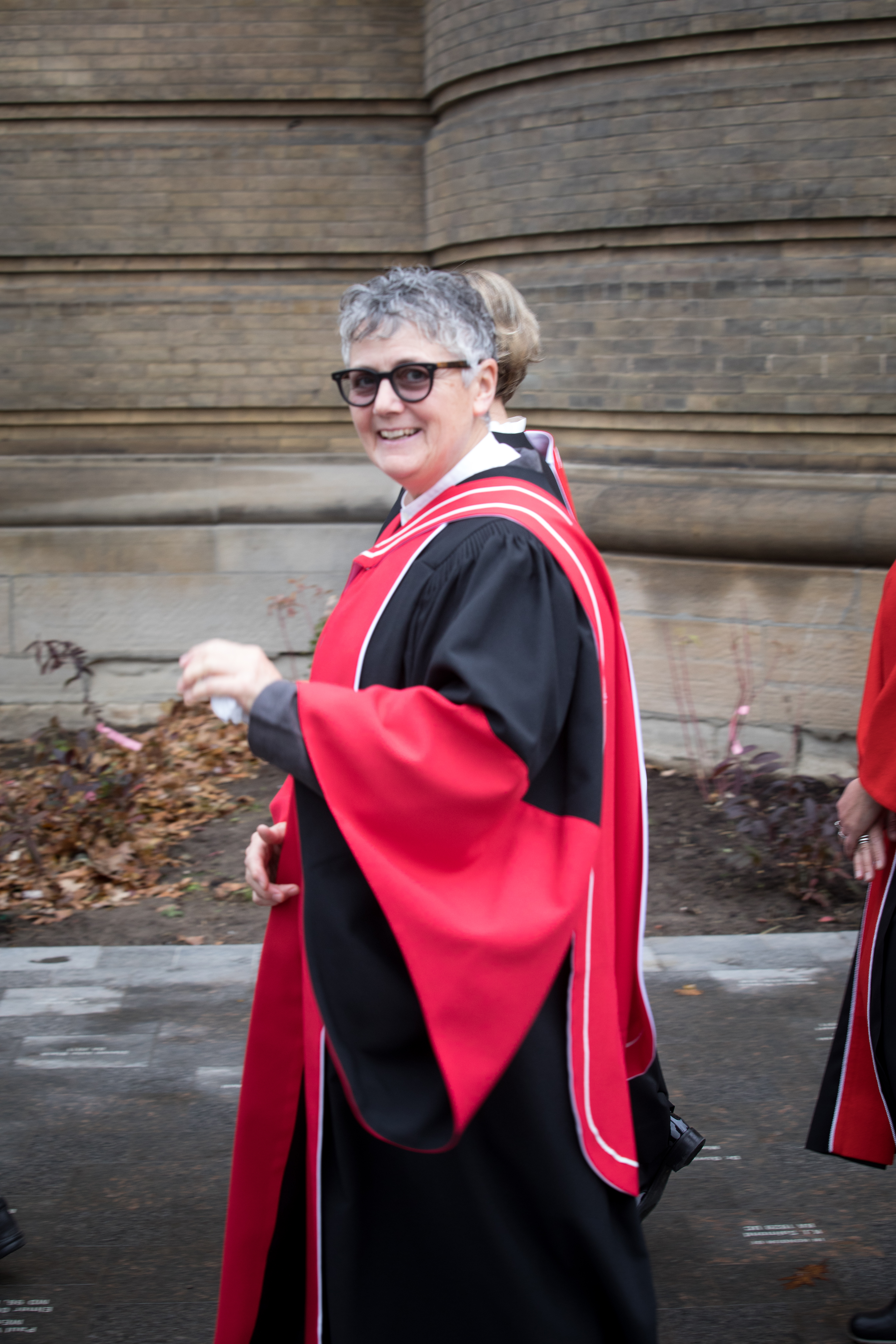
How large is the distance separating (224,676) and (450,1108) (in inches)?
28.7

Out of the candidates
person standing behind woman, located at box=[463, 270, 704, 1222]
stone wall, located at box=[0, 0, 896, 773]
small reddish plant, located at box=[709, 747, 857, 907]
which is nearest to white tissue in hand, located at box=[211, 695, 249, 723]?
person standing behind woman, located at box=[463, 270, 704, 1222]

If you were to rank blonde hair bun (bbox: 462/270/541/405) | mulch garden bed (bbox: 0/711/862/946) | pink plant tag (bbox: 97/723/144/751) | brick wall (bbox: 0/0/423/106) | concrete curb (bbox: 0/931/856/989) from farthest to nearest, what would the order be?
brick wall (bbox: 0/0/423/106) → pink plant tag (bbox: 97/723/144/751) → mulch garden bed (bbox: 0/711/862/946) → concrete curb (bbox: 0/931/856/989) → blonde hair bun (bbox: 462/270/541/405)

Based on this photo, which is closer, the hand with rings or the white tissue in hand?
the white tissue in hand

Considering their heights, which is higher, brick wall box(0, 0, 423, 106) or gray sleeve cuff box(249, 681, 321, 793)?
brick wall box(0, 0, 423, 106)

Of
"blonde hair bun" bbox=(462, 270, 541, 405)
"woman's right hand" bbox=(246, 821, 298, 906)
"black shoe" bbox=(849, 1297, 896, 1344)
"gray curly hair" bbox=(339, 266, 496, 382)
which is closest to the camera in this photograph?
"gray curly hair" bbox=(339, 266, 496, 382)

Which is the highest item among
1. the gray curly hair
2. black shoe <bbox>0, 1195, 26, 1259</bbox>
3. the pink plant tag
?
the gray curly hair

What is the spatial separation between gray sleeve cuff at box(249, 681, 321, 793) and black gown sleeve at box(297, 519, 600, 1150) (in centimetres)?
13

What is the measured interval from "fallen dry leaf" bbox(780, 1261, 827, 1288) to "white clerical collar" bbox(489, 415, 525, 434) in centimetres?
194

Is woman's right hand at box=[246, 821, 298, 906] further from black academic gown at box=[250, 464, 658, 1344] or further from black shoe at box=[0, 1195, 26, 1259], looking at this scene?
black shoe at box=[0, 1195, 26, 1259]

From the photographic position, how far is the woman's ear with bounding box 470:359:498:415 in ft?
6.53

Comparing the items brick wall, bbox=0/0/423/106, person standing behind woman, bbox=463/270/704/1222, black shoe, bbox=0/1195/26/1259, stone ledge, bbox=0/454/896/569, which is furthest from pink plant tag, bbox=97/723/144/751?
brick wall, bbox=0/0/423/106

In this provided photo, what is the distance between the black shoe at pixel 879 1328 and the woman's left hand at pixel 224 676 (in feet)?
5.93

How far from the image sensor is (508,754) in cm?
174

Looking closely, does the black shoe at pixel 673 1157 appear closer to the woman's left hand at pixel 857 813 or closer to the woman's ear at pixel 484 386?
the woman's left hand at pixel 857 813
